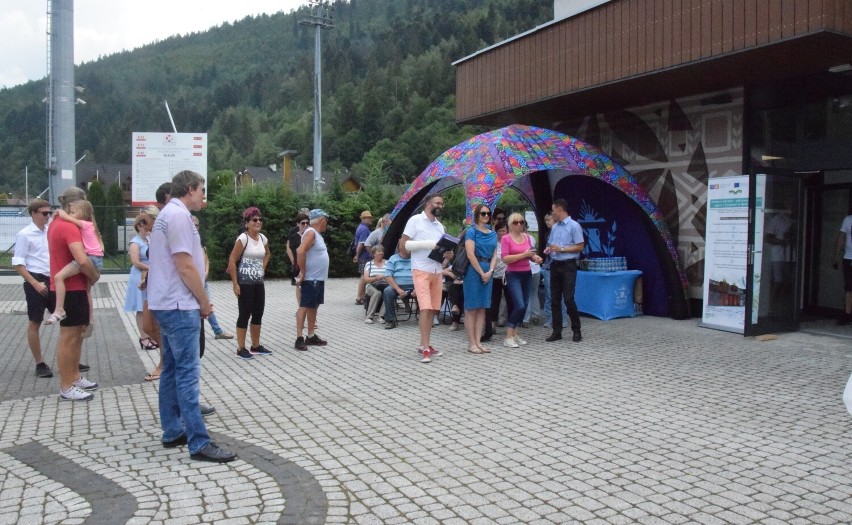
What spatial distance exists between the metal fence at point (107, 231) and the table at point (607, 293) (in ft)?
51.7

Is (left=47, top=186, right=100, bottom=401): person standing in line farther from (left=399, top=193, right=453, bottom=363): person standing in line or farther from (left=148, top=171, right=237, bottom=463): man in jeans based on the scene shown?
(left=399, top=193, right=453, bottom=363): person standing in line

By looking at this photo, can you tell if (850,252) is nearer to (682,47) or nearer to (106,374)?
(682,47)

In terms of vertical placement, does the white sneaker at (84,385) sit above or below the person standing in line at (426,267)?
below

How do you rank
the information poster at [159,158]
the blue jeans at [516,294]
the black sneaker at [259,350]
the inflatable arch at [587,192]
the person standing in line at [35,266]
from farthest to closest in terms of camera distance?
1. the information poster at [159,158]
2. the inflatable arch at [587,192]
3. the blue jeans at [516,294]
4. the black sneaker at [259,350]
5. the person standing in line at [35,266]

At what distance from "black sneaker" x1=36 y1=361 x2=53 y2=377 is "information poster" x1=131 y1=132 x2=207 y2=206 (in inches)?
579

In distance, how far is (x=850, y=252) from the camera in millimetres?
10242

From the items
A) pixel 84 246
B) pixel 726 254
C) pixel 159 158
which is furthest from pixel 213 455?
pixel 159 158

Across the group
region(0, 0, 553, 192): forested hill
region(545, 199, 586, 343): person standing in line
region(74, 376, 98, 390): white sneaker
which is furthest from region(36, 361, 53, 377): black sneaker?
region(0, 0, 553, 192): forested hill

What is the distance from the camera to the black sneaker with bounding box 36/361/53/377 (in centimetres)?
725

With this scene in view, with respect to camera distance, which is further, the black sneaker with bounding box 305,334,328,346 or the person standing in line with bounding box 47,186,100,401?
the black sneaker with bounding box 305,334,328,346

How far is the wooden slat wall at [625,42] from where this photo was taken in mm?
8023

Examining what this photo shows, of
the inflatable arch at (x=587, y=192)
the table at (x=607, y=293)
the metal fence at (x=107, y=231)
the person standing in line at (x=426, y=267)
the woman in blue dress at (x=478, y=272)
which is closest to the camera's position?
the person standing in line at (x=426, y=267)

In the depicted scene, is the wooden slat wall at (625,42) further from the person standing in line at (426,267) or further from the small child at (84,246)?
the small child at (84,246)

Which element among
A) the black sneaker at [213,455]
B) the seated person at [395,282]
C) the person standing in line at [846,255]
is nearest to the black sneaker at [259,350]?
the seated person at [395,282]
